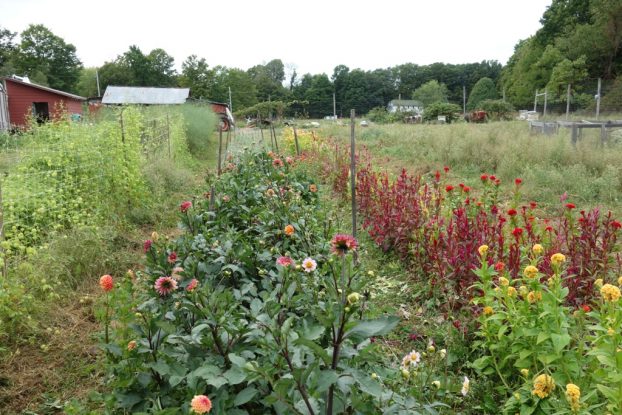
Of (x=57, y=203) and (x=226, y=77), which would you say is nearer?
(x=57, y=203)

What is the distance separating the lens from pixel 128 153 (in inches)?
228

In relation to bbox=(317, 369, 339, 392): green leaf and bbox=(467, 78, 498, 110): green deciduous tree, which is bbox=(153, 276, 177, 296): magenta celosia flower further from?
bbox=(467, 78, 498, 110): green deciduous tree

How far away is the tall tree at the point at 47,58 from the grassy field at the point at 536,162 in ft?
196

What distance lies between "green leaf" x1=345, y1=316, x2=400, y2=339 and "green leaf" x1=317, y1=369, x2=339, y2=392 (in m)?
0.11

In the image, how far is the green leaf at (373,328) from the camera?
1.17 metres

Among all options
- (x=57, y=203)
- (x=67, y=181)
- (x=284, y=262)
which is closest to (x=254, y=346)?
(x=284, y=262)

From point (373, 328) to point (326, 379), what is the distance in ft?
0.59

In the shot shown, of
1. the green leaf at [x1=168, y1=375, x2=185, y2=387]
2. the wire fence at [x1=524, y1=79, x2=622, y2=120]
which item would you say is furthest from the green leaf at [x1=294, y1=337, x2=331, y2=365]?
the wire fence at [x1=524, y1=79, x2=622, y2=120]

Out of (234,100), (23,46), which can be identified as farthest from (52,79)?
(234,100)

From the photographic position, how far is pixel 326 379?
113 cm

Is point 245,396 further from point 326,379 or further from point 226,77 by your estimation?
point 226,77

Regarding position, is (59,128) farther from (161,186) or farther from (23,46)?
(23,46)

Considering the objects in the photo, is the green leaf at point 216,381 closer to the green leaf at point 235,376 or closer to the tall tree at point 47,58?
the green leaf at point 235,376

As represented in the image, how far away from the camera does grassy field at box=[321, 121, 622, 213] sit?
6.74 m
